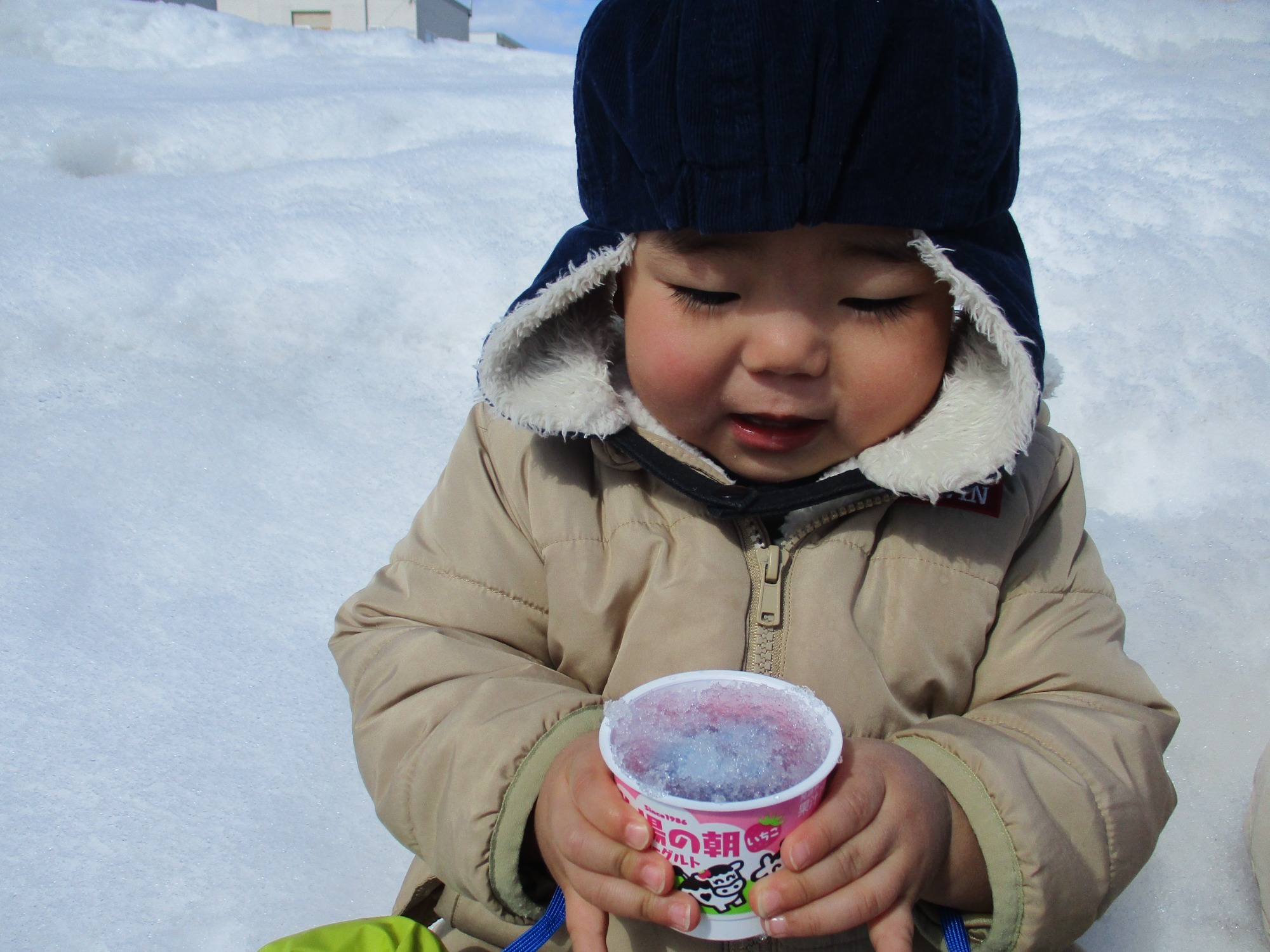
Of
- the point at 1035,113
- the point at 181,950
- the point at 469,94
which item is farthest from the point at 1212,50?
the point at 181,950

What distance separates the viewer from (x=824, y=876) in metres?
0.71

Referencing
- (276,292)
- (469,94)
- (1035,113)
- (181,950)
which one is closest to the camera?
(181,950)

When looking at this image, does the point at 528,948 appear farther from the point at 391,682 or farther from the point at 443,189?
the point at 443,189

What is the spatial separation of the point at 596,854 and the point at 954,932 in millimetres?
377

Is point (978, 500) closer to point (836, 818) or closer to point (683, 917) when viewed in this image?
point (836, 818)

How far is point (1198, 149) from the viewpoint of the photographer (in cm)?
237

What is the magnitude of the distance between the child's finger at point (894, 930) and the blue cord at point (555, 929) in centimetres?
13

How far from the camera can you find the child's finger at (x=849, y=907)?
0.70 meters

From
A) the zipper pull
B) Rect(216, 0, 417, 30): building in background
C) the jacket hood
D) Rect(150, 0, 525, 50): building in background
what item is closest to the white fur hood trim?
the jacket hood

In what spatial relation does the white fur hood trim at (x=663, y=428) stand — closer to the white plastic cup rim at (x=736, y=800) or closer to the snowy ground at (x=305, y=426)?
the white plastic cup rim at (x=736, y=800)

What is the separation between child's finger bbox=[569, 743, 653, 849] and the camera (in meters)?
0.69

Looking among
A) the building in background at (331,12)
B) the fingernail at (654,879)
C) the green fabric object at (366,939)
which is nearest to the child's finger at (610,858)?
the fingernail at (654,879)

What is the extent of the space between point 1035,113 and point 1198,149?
48 centimetres

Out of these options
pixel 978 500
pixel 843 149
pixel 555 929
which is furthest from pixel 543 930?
pixel 843 149
